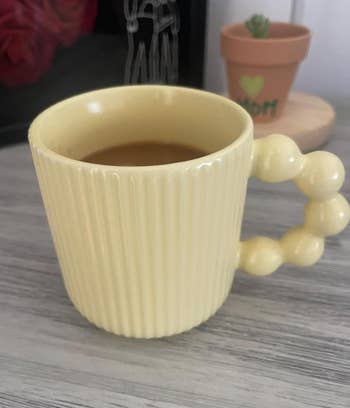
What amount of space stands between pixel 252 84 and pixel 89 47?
17cm

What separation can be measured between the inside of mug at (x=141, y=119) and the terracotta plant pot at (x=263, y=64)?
21 cm

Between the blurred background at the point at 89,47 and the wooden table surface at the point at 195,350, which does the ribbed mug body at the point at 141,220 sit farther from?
the blurred background at the point at 89,47

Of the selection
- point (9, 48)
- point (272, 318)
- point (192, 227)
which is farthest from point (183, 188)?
point (9, 48)

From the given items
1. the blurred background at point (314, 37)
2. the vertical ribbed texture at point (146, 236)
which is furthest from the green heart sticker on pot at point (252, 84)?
the vertical ribbed texture at point (146, 236)

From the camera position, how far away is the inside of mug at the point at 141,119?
1.00 ft

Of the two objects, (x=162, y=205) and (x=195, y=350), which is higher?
(x=162, y=205)

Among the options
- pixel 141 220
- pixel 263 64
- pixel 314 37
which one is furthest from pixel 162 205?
pixel 314 37

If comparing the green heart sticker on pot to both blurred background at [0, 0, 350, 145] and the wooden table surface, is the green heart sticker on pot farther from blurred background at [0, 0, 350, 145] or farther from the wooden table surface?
the wooden table surface

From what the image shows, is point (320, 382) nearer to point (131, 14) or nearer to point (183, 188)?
point (183, 188)

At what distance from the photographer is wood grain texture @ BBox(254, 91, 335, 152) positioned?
0.53 m

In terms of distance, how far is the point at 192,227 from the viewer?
256 mm

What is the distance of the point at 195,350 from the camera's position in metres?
0.30

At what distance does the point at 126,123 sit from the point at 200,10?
26 cm

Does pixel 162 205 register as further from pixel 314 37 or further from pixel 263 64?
pixel 314 37
